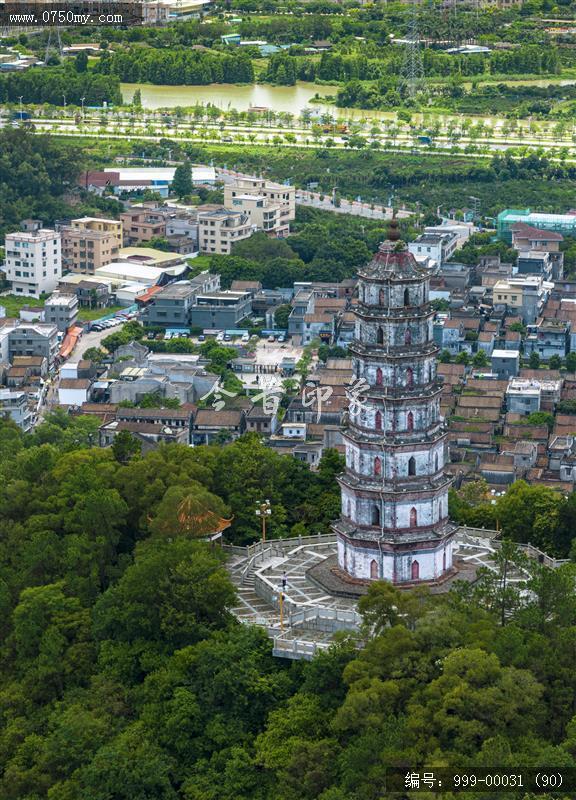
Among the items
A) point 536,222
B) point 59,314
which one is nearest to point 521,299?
point 536,222

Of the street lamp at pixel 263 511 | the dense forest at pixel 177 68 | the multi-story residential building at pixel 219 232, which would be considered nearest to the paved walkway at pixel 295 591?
the street lamp at pixel 263 511

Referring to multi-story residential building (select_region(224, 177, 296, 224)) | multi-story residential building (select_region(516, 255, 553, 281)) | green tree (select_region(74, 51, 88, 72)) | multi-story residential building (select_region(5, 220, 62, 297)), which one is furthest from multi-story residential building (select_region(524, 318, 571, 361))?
green tree (select_region(74, 51, 88, 72))

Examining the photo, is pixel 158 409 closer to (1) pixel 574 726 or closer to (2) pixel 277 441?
(2) pixel 277 441

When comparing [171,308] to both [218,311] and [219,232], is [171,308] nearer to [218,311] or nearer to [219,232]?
[218,311]

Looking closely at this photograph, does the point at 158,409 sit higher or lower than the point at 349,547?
lower

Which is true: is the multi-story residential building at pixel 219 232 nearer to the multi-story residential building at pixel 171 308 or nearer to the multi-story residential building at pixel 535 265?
the multi-story residential building at pixel 171 308

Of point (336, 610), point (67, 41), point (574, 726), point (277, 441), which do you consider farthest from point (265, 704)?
point (67, 41)
